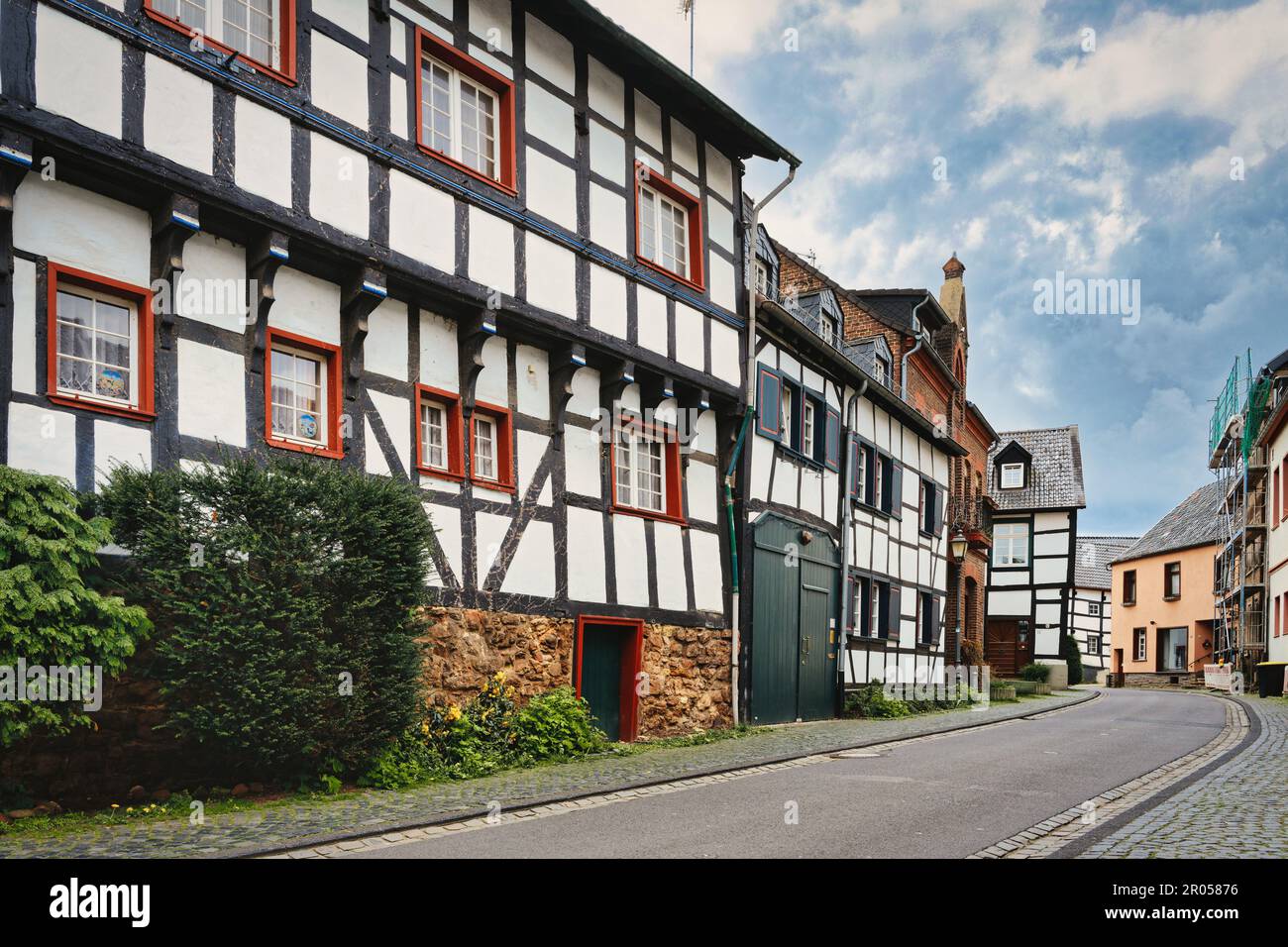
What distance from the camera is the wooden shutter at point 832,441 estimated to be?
2053cm

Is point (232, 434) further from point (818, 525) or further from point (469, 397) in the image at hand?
point (818, 525)

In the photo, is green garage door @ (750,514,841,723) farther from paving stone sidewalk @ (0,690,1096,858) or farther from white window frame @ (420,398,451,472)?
white window frame @ (420,398,451,472)

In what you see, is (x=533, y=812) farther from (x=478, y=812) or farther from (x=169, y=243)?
(x=169, y=243)

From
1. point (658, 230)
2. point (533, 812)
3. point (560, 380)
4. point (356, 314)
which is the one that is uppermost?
point (658, 230)

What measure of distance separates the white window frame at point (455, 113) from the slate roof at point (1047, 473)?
1498 inches

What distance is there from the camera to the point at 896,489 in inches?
973

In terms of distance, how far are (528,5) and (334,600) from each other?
7613 millimetres

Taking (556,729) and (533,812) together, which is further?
(556,729)

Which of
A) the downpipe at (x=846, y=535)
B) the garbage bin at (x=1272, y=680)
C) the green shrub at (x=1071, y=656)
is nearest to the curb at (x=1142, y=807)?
the downpipe at (x=846, y=535)

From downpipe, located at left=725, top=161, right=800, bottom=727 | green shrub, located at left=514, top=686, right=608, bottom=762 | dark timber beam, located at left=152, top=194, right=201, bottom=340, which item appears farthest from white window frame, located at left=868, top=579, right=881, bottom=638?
dark timber beam, located at left=152, top=194, right=201, bottom=340

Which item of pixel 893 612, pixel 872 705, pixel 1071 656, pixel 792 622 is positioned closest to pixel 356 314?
pixel 792 622

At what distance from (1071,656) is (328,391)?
40.6 metres

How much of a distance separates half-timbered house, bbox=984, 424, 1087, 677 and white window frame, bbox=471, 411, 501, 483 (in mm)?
36289

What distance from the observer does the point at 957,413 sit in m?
33.3
